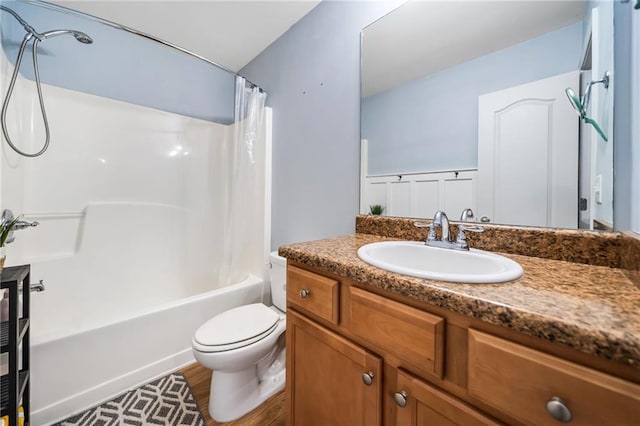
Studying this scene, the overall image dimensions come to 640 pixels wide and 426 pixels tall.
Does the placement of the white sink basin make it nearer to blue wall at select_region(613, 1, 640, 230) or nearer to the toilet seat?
blue wall at select_region(613, 1, 640, 230)

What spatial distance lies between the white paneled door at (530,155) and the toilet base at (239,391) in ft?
4.48

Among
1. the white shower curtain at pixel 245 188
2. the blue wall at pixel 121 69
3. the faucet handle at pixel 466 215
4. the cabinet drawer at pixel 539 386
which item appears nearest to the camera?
the cabinet drawer at pixel 539 386

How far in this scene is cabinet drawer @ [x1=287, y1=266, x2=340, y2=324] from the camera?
2.51 ft

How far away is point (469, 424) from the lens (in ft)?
1.65

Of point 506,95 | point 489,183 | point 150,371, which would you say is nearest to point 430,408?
point 489,183

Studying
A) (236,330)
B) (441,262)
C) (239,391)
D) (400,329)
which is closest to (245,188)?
(236,330)

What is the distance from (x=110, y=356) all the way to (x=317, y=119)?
69.8 inches

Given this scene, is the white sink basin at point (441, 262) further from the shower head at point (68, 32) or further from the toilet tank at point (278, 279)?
the shower head at point (68, 32)

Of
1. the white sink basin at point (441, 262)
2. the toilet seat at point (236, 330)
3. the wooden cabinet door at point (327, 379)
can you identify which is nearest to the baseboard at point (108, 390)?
the toilet seat at point (236, 330)

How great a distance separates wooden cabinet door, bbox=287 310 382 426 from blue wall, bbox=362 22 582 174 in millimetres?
835

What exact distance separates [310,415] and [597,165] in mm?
1268

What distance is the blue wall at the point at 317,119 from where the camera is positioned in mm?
1413

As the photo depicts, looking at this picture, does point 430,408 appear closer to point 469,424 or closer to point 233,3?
point 469,424

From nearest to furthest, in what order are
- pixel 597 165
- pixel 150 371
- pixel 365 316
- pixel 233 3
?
1. pixel 365 316
2. pixel 597 165
3. pixel 150 371
4. pixel 233 3
